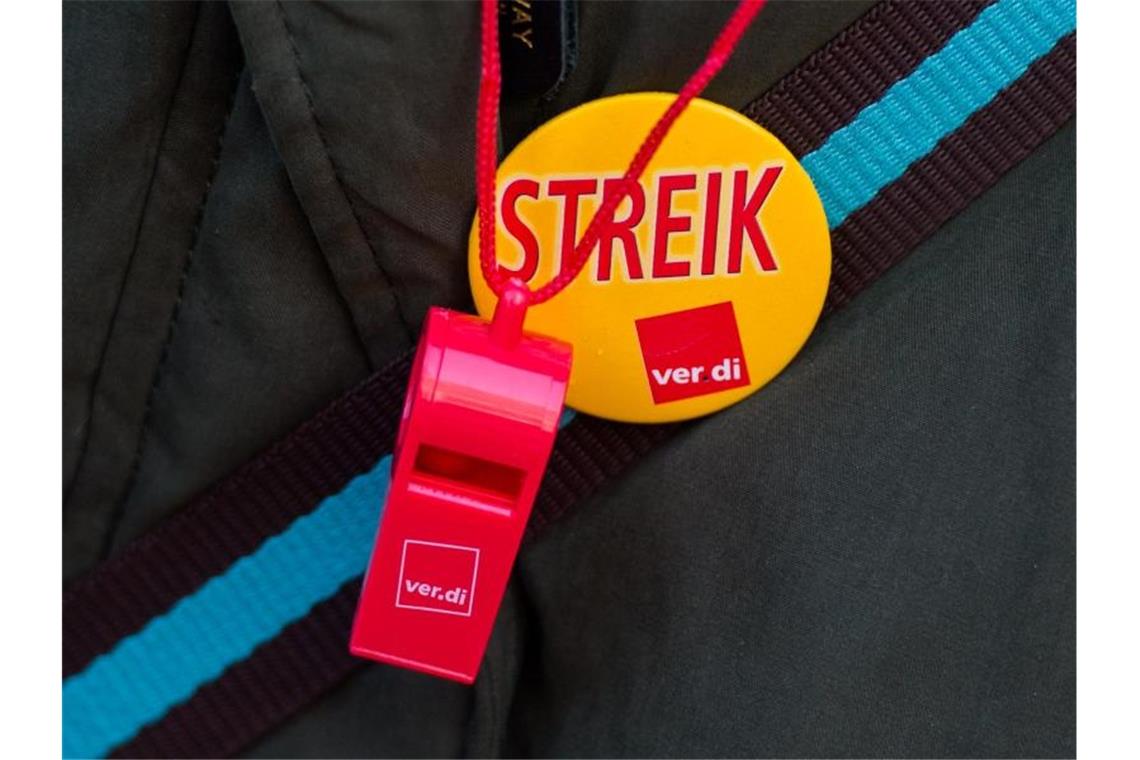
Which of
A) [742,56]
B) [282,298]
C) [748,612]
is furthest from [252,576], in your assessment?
[742,56]

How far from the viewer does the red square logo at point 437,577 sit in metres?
0.47

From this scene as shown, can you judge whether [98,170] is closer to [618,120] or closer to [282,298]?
[282,298]

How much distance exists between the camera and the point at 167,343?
0.58 m

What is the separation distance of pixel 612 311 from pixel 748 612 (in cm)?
17

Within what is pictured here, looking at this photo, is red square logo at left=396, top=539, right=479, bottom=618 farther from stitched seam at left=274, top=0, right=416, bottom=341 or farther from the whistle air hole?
stitched seam at left=274, top=0, right=416, bottom=341

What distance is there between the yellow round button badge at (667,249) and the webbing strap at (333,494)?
3 centimetres

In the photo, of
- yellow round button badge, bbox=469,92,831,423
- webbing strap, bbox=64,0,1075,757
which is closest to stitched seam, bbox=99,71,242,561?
webbing strap, bbox=64,0,1075,757

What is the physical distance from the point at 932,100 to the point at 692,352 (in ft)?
0.54

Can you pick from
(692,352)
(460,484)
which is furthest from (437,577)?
(692,352)

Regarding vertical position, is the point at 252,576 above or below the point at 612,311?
below

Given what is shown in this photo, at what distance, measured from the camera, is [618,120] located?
1.65 ft

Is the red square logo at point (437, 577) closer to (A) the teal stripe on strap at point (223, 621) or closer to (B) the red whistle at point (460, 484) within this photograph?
(B) the red whistle at point (460, 484)

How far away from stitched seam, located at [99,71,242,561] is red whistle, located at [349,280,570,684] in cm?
16

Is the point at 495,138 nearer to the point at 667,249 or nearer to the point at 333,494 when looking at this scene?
the point at 667,249
